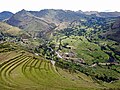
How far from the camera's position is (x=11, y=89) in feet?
491

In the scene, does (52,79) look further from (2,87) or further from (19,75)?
(2,87)

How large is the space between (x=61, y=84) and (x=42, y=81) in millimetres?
14191

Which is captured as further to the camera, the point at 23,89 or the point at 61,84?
the point at 61,84

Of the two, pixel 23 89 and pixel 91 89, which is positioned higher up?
pixel 23 89

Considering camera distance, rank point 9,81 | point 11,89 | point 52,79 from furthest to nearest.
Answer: point 52,79 < point 9,81 < point 11,89

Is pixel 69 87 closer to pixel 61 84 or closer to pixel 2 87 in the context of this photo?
pixel 61 84

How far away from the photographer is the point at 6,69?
194625 mm

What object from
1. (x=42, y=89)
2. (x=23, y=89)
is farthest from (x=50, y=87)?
(x=23, y=89)

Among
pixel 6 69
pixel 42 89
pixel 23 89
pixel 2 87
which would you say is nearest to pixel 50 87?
pixel 42 89

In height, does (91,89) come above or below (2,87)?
below

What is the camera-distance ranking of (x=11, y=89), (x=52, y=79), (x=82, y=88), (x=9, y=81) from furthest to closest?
A: (x=52, y=79) → (x=82, y=88) → (x=9, y=81) → (x=11, y=89)

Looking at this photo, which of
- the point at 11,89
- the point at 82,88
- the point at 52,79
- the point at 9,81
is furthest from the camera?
the point at 52,79

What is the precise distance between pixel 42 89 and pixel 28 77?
108 feet

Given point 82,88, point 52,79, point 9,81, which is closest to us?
point 9,81
